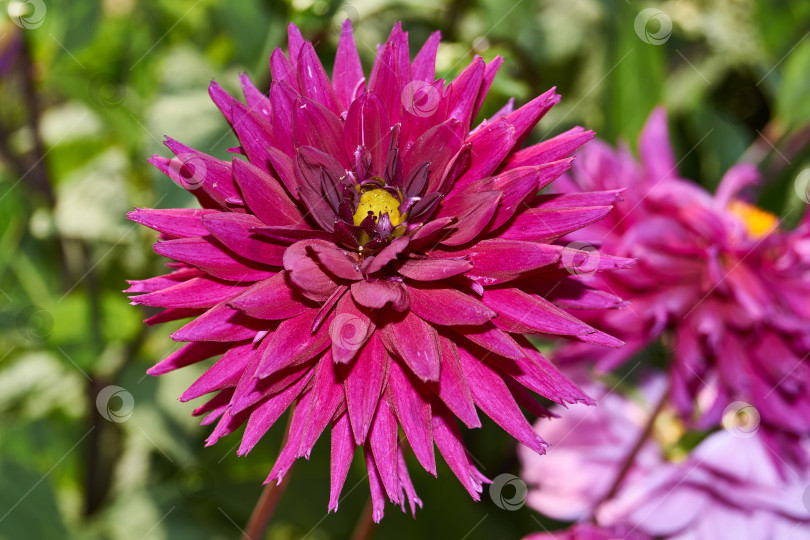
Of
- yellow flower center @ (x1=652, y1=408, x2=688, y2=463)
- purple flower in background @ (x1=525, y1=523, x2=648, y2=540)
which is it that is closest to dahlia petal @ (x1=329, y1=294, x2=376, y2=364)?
purple flower in background @ (x1=525, y1=523, x2=648, y2=540)

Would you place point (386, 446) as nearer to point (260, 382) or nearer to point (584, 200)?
point (260, 382)

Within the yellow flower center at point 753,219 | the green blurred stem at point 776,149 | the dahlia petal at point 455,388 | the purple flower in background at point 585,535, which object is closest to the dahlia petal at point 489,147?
the dahlia petal at point 455,388

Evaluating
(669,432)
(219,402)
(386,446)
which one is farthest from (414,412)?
(669,432)

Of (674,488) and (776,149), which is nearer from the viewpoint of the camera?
(674,488)

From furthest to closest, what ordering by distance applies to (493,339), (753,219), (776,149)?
1. (776,149)
2. (753,219)
3. (493,339)

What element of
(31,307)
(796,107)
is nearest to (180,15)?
(31,307)

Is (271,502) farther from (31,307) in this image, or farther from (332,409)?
(31,307)
